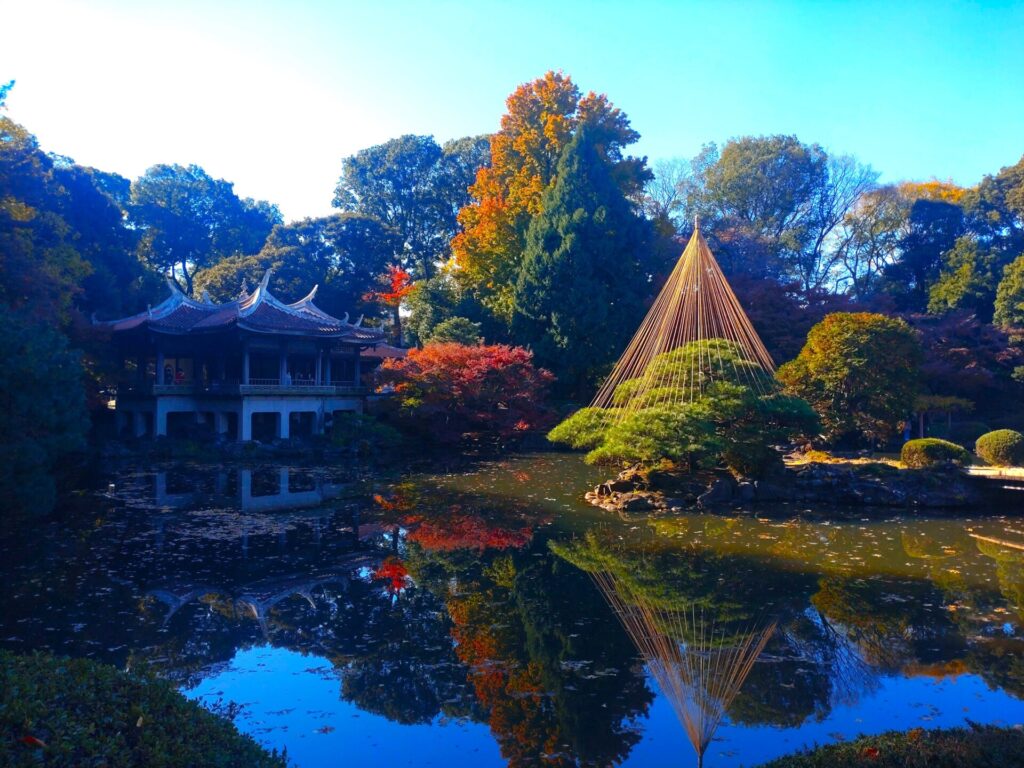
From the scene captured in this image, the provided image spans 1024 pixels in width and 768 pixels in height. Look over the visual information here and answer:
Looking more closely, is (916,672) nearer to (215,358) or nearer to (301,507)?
(301,507)

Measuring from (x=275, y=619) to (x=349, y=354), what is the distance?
71.2 feet

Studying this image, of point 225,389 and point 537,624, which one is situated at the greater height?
point 225,389

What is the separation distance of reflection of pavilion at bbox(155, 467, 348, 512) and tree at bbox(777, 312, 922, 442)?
11706 mm

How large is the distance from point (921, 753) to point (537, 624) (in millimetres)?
4286

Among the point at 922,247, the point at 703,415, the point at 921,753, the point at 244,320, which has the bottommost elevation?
the point at 921,753

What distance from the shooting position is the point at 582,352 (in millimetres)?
28047

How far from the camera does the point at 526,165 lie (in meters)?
32.4

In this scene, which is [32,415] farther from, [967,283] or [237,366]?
[967,283]

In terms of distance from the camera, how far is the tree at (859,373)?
18.3 m

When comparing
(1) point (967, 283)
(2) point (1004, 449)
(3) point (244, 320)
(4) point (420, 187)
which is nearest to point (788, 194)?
(1) point (967, 283)

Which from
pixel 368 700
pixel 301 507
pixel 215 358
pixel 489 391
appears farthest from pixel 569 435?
pixel 215 358

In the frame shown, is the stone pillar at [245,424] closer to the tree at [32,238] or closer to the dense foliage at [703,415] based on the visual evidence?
the tree at [32,238]

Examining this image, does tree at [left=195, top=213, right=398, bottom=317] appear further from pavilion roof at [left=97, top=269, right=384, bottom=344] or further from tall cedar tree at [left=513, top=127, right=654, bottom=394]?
tall cedar tree at [left=513, top=127, right=654, bottom=394]

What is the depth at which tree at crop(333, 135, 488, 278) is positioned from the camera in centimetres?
4284
